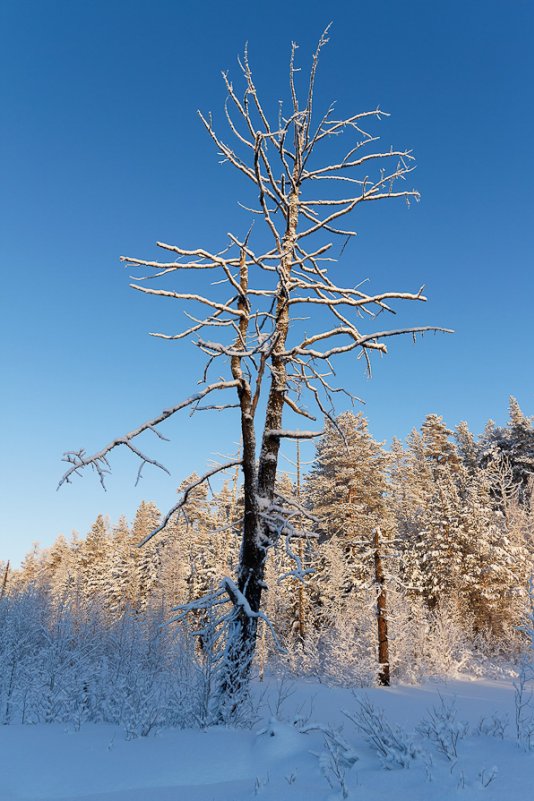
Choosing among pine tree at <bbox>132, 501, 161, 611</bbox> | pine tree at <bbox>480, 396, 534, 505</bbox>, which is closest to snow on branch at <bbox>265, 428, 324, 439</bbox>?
pine tree at <bbox>132, 501, 161, 611</bbox>

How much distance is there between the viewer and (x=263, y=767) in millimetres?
3121

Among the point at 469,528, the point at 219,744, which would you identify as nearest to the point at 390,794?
the point at 219,744

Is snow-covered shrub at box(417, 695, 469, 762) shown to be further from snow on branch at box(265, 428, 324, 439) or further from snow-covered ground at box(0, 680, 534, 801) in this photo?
snow on branch at box(265, 428, 324, 439)

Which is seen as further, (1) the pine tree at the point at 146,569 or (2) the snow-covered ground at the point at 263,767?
(1) the pine tree at the point at 146,569

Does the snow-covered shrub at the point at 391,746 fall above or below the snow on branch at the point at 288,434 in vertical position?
below

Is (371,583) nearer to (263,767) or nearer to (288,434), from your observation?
(288,434)

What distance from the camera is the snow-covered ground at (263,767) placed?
2547 mm

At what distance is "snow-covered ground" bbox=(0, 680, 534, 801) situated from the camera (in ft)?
8.36

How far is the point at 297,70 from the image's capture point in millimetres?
5352

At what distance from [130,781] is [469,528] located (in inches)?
1231

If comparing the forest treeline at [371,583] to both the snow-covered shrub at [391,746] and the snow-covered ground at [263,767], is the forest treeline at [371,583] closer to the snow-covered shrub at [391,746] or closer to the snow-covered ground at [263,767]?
the snow-covered ground at [263,767]

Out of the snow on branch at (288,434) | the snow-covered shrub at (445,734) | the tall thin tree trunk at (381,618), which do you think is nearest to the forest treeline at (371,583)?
the tall thin tree trunk at (381,618)

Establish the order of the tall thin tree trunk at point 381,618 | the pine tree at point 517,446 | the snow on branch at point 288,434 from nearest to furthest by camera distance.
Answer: the snow on branch at point 288,434 → the tall thin tree trunk at point 381,618 → the pine tree at point 517,446

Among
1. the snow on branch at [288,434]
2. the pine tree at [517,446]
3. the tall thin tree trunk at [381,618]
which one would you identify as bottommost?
the tall thin tree trunk at [381,618]
